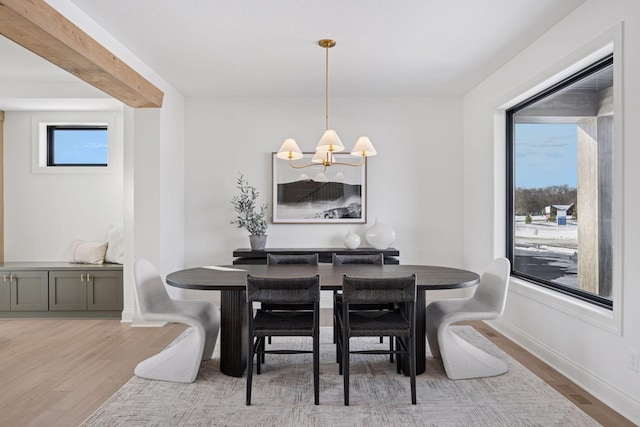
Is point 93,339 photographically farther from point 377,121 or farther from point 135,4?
point 377,121

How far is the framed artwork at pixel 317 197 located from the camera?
221 inches

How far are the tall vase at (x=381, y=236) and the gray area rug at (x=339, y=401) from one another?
2023 millimetres

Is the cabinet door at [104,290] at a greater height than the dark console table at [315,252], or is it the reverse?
the dark console table at [315,252]

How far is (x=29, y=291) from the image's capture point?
196 inches

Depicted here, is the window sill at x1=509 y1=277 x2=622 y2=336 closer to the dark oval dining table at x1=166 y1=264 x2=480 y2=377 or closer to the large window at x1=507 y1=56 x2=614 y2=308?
the large window at x1=507 y1=56 x2=614 y2=308

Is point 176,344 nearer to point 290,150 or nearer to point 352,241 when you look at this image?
point 290,150

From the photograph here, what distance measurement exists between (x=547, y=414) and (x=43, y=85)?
5539 mm

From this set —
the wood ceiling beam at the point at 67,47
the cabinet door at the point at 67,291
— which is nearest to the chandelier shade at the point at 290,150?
the wood ceiling beam at the point at 67,47

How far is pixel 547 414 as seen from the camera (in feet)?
8.66

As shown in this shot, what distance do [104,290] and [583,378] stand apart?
4627 mm

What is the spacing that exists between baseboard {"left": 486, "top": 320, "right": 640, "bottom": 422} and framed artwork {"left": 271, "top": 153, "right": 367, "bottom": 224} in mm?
2267

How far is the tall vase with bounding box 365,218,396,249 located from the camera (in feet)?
17.4

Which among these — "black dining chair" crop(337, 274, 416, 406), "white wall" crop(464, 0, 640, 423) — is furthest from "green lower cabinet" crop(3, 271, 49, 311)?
"white wall" crop(464, 0, 640, 423)

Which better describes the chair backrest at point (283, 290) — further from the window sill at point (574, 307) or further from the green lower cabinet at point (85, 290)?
the green lower cabinet at point (85, 290)
